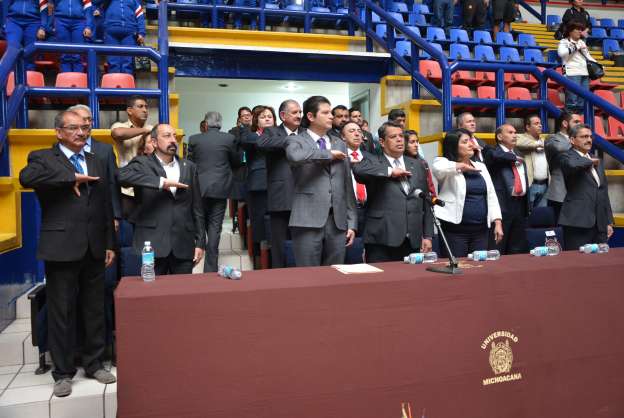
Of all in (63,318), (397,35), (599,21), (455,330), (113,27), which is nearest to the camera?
(455,330)

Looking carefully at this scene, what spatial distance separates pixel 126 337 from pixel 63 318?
1033 mm

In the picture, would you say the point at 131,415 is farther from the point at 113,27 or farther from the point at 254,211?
the point at 113,27

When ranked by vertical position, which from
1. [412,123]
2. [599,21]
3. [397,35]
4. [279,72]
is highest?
[599,21]

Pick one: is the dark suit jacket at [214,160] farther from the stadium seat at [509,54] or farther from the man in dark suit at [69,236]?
the stadium seat at [509,54]

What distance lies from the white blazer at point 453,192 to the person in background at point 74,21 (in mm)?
3578

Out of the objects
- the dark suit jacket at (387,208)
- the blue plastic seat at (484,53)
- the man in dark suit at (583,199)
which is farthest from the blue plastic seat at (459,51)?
the dark suit jacket at (387,208)

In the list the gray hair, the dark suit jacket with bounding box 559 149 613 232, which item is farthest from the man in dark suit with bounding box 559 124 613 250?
the gray hair

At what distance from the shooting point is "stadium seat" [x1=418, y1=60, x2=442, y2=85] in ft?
20.6

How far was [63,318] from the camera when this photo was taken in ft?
8.50

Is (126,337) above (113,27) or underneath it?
underneath

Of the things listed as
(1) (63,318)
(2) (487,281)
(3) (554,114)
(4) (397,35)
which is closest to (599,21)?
(4) (397,35)

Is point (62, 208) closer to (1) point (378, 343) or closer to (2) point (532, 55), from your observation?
(1) point (378, 343)

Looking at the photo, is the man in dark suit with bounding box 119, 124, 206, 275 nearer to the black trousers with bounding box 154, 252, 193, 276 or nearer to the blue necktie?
the black trousers with bounding box 154, 252, 193, 276

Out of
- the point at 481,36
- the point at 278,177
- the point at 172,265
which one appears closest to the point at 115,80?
the point at 278,177
